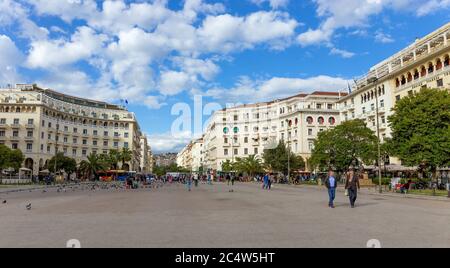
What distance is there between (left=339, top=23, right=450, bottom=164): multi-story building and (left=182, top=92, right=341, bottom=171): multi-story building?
1294 centimetres

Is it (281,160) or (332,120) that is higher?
(332,120)

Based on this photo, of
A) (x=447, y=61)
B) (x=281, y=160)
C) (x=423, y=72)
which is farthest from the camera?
(x=281, y=160)

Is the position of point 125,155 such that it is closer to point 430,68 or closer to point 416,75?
point 416,75

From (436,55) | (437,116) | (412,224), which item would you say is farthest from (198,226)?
(436,55)

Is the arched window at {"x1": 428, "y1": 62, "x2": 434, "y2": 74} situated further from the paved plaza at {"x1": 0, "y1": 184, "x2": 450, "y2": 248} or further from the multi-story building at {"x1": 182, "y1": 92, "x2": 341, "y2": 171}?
the paved plaza at {"x1": 0, "y1": 184, "x2": 450, "y2": 248}

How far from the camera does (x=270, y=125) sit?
101750 millimetres

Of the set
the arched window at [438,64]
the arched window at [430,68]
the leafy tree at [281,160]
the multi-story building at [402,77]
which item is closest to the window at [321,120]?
the multi-story building at [402,77]

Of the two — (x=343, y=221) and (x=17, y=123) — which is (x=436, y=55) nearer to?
(x=343, y=221)

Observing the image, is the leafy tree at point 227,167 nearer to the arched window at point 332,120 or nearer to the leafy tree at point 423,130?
the arched window at point 332,120

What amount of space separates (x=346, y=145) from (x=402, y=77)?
14.7m

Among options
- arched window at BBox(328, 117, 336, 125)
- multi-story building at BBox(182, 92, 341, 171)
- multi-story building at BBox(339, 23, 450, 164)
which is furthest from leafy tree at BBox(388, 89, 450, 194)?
arched window at BBox(328, 117, 336, 125)

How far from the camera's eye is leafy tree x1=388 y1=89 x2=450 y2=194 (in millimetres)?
34000

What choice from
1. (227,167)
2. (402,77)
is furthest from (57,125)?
(402,77)
